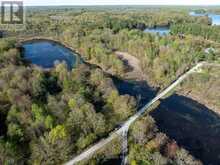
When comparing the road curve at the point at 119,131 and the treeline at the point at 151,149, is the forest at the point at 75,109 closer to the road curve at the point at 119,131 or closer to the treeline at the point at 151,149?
the treeline at the point at 151,149

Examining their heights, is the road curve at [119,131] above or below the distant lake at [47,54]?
below

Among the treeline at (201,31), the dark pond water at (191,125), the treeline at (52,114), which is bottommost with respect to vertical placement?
the dark pond water at (191,125)

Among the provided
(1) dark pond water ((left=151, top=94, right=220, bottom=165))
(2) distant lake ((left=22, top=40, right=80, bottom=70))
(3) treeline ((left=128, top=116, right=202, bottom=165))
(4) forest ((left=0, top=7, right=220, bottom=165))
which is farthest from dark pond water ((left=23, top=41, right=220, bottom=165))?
(2) distant lake ((left=22, top=40, right=80, bottom=70))

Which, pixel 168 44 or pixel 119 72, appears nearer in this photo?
pixel 119 72

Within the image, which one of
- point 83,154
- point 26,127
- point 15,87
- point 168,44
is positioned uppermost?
point 168,44

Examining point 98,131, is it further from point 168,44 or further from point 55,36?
point 55,36

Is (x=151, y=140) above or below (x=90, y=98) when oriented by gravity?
below

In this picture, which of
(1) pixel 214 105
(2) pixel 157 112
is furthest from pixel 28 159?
(1) pixel 214 105

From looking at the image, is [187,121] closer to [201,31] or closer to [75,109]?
[75,109]

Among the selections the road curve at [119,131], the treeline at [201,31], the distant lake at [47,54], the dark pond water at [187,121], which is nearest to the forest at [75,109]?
the road curve at [119,131]
